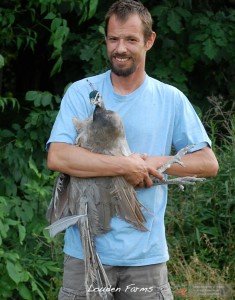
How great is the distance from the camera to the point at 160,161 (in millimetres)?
3391

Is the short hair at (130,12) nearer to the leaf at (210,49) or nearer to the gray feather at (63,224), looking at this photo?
the gray feather at (63,224)

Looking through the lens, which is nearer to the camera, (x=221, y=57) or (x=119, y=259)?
(x=119, y=259)

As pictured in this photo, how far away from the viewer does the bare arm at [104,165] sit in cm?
331

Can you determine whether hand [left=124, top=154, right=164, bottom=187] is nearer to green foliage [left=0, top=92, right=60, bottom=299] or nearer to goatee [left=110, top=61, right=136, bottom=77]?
goatee [left=110, top=61, right=136, bottom=77]

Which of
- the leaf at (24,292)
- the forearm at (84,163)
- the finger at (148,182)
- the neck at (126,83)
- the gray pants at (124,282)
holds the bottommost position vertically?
the leaf at (24,292)

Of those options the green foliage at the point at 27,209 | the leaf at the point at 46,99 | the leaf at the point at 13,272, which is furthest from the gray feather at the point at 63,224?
the leaf at the point at 46,99

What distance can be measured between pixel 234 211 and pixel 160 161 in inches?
93.5

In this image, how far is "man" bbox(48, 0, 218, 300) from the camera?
3.35 m

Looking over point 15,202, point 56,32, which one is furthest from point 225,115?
point 15,202

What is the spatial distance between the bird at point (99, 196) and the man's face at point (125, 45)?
0.52 feet

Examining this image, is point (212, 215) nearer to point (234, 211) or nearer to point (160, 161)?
point (234, 211)

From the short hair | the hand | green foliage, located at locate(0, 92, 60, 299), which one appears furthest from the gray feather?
green foliage, located at locate(0, 92, 60, 299)

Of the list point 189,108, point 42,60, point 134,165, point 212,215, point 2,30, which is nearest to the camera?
point 134,165

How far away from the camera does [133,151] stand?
343 centimetres
